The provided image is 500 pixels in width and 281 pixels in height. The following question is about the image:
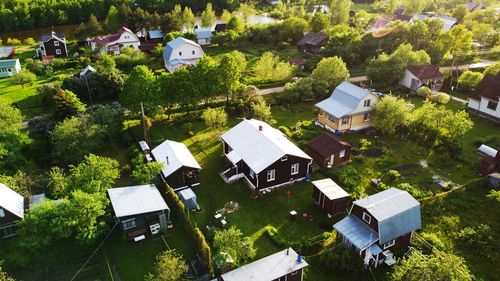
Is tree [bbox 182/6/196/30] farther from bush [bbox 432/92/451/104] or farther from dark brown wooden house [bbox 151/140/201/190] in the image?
dark brown wooden house [bbox 151/140/201/190]

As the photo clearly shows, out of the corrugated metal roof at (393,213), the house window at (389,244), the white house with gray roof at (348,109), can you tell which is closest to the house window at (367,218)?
the corrugated metal roof at (393,213)

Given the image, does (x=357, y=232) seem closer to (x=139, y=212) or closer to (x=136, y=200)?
(x=139, y=212)

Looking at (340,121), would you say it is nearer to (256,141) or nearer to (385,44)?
(256,141)

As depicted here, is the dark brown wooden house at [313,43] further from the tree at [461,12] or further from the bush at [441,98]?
the tree at [461,12]

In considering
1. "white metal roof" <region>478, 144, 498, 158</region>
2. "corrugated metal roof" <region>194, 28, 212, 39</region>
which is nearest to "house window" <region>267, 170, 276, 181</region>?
"white metal roof" <region>478, 144, 498, 158</region>

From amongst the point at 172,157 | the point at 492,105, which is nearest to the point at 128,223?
the point at 172,157

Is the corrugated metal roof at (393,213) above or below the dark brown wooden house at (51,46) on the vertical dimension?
below

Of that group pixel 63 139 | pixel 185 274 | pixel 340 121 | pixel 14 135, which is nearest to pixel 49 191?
pixel 63 139
